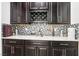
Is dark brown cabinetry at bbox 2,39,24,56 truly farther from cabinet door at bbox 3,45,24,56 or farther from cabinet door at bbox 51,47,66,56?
cabinet door at bbox 51,47,66,56

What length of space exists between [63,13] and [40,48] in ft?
2.17

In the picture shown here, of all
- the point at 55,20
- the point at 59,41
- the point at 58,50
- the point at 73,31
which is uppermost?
the point at 55,20

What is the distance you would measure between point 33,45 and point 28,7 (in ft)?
2.15

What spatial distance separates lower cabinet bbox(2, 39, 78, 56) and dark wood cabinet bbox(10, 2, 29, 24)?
401 millimetres

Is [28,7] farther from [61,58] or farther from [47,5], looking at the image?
[61,58]

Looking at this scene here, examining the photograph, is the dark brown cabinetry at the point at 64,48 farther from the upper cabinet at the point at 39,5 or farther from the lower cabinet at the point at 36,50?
the upper cabinet at the point at 39,5

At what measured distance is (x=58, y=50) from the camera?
1696 millimetres

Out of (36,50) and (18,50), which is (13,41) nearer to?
(18,50)

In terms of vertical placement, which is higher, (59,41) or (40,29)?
(40,29)

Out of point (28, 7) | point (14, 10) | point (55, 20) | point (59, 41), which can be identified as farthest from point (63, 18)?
point (14, 10)

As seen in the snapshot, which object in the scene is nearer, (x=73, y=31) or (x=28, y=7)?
(x=73, y=31)

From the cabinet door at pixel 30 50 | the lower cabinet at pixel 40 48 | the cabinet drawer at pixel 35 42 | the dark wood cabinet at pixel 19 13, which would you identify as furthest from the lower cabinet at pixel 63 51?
the dark wood cabinet at pixel 19 13

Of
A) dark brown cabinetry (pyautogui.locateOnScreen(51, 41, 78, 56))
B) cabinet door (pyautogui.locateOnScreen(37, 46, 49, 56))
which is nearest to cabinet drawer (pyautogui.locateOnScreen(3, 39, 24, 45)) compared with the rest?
cabinet door (pyautogui.locateOnScreen(37, 46, 49, 56))

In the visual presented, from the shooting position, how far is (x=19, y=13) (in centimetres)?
205
